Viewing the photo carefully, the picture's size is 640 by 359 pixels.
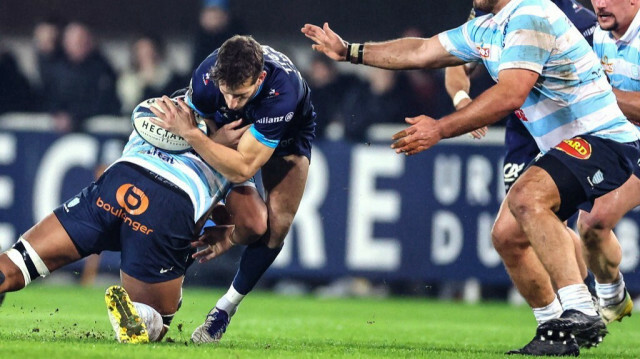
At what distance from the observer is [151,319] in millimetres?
6531

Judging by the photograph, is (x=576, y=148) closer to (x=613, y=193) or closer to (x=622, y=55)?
(x=613, y=193)

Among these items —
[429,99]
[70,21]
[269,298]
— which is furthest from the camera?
[70,21]

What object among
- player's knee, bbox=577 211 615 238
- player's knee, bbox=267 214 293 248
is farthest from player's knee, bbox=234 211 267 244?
player's knee, bbox=577 211 615 238

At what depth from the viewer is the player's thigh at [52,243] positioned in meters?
6.53

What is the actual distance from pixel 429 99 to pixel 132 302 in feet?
21.4

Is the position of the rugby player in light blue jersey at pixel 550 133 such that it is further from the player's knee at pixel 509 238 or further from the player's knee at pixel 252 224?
the player's knee at pixel 252 224

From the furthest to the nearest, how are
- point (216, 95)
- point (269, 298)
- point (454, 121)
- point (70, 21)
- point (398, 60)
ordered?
1. point (70, 21)
2. point (269, 298)
3. point (398, 60)
4. point (216, 95)
5. point (454, 121)

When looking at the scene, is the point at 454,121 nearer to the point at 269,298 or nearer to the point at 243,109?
the point at 243,109

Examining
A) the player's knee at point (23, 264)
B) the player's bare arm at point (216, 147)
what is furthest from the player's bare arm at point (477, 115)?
the player's knee at point (23, 264)

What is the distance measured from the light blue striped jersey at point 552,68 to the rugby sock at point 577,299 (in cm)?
93

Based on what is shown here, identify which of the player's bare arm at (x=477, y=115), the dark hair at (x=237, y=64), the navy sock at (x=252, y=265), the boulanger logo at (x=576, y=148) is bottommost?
the navy sock at (x=252, y=265)

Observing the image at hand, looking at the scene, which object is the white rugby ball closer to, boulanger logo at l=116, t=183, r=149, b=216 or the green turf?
boulanger logo at l=116, t=183, r=149, b=216

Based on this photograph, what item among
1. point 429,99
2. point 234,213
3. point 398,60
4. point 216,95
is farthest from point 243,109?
point 429,99

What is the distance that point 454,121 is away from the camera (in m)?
6.40
